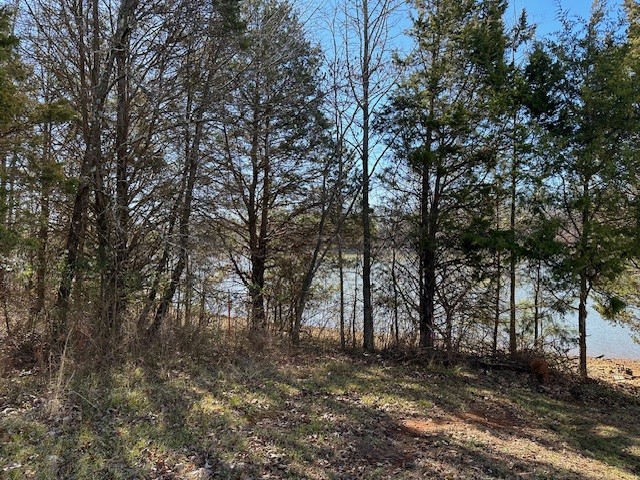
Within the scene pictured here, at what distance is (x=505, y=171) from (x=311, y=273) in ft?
15.0

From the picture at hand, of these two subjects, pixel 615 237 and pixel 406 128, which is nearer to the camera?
pixel 615 237

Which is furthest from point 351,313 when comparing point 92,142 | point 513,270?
point 92,142

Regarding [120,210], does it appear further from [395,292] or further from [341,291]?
[395,292]

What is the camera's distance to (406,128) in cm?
890

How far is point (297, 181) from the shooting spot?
1004cm

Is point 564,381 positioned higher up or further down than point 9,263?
further down

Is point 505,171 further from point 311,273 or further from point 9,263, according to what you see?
point 9,263

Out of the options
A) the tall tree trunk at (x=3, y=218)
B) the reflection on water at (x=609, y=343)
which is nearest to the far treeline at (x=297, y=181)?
the tall tree trunk at (x=3, y=218)

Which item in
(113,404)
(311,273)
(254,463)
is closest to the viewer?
(254,463)

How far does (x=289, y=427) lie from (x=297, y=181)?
252 inches

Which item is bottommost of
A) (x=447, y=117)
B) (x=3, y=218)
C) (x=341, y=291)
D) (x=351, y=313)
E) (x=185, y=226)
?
(x=351, y=313)

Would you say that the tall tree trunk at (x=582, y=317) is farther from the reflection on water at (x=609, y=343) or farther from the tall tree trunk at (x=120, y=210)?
the tall tree trunk at (x=120, y=210)

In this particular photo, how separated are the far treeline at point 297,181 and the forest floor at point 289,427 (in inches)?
51.5

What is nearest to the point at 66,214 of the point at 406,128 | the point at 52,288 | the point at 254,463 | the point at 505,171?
the point at 52,288
